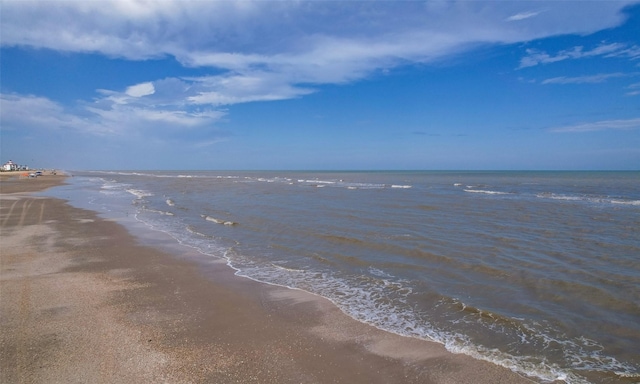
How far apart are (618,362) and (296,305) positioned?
5565 millimetres

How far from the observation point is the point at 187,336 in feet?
20.3

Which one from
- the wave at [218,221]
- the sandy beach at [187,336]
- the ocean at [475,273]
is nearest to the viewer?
the sandy beach at [187,336]

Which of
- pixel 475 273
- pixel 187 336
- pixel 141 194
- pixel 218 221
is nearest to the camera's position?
pixel 187 336

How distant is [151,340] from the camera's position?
600 centimetres

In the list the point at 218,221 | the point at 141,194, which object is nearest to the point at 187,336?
the point at 218,221

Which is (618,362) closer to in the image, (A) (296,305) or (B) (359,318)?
(B) (359,318)

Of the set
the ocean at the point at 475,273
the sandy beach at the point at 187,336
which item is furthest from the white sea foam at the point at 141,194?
the sandy beach at the point at 187,336

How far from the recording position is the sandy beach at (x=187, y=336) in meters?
5.11

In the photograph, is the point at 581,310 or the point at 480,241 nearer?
the point at 581,310

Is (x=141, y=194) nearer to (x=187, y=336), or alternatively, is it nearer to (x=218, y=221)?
(x=218, y=221)

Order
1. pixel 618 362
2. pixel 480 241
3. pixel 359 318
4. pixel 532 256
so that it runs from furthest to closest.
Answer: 1. pixel 480 241
2. pixel 532 256
3. pixel 359 318
4. pixel 618 362

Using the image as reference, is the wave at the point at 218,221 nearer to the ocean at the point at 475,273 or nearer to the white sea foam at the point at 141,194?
the ocean at the point at 475,273

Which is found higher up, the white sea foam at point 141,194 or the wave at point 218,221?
the white sea foam at point 141,194

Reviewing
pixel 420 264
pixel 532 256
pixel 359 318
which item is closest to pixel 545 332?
pixel 359 318
